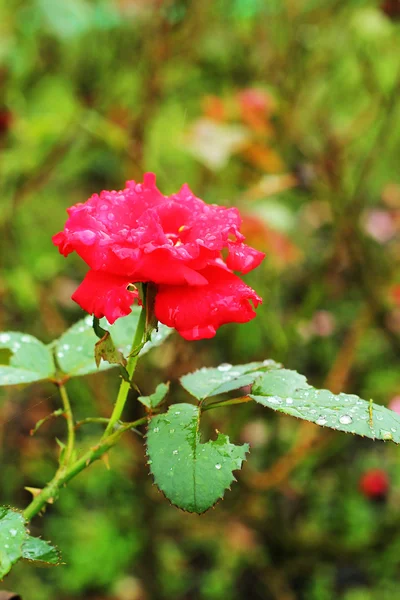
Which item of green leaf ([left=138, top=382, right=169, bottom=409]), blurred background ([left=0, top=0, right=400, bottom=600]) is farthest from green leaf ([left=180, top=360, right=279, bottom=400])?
blurred background ([left=0, top=0, right=400, bottom=600])

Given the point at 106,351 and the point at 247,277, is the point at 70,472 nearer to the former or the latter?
the point at 106,351

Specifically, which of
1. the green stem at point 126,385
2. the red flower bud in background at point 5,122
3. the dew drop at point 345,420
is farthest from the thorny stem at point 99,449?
the red flower bud in background at point 5,122

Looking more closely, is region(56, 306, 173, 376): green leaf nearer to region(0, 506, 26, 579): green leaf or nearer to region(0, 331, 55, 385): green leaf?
region(0, 331, 55, 385): green leaf

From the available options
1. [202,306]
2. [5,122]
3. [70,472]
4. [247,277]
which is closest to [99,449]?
[70,472]

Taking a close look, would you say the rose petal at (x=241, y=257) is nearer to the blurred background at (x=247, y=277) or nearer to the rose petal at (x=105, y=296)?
the rose petal at (x=105, y=296)

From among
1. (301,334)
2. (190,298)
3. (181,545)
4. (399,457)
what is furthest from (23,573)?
(190,298)

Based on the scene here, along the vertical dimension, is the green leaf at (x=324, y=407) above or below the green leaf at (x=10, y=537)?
above
